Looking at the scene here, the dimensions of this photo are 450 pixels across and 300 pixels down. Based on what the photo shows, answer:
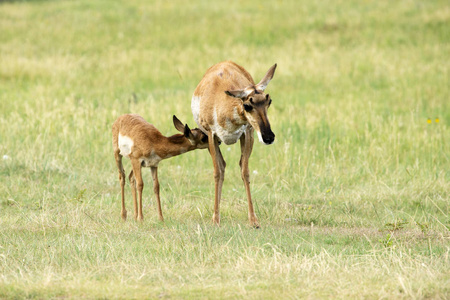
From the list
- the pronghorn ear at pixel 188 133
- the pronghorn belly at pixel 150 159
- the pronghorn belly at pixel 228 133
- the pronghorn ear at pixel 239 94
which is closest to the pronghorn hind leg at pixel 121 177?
the pronghorn belly at pixel 150 159

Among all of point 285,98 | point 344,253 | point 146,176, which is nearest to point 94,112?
point 146,176

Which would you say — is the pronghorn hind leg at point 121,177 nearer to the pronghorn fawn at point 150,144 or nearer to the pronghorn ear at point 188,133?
the pronghorn fawn at point 150,144

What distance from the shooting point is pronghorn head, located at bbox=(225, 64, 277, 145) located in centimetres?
659

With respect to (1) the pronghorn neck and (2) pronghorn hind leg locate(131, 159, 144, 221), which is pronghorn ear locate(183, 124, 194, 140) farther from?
(2) pronghorn hind leg locate(131, 159, 144, 221)

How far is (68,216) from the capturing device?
7.99 m

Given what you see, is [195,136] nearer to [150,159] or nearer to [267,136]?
[150,159]

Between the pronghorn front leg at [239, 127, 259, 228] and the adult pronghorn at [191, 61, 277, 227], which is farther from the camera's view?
the pronghorn front leg at [239, 127, 259, 228]

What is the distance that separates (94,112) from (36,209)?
5.08 m

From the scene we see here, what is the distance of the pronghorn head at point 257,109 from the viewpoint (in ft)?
21.6

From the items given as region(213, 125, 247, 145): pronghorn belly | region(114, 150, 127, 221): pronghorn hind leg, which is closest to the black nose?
region(213, 125, 247, 145): pronghorn belly

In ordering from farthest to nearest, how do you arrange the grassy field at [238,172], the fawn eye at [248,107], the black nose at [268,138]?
the fawn eye at [248,107], the black nose at [268,138], the grassy field at [238,172]

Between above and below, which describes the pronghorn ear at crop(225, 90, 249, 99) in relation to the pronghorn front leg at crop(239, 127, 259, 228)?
above

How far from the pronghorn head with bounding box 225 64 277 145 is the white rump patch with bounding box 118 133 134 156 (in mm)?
1580

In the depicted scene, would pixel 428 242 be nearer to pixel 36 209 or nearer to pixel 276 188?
pixel 276 188
